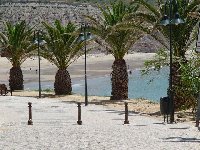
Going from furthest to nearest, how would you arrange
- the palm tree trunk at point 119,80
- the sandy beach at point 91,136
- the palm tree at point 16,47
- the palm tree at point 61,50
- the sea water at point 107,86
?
the sea water at point 107,86 → the palm tree at point 16,47 → the palm tree at point 61,50 → the palm tree trunk at point 119,80 → the sandy beach at point 91,136

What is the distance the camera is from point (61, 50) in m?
33.5

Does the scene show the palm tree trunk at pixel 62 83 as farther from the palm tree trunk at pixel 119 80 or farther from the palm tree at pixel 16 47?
the palm tree trunk at pixel 119 80

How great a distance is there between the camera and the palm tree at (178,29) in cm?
2339

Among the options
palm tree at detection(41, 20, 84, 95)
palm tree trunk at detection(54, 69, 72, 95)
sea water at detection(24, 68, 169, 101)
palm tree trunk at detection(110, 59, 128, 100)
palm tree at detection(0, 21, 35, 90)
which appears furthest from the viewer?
sea water at detection(24, 68, 169, 101)

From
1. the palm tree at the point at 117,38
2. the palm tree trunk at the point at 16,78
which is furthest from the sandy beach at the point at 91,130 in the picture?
the palm tree trunk at the point at 16,78

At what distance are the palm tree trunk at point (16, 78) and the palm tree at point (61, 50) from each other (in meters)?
3.87

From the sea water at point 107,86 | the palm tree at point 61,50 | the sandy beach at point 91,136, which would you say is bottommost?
the sandy beach at point 91,136

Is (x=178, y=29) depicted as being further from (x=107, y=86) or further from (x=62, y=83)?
(x=107, y=86)

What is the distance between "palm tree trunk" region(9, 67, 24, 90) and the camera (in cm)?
3769

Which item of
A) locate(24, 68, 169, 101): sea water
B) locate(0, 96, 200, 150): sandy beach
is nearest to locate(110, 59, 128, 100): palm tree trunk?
locate(0, 96, 200, 150): sandy beach

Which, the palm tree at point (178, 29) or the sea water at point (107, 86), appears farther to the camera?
the sea water at point (107, 86)

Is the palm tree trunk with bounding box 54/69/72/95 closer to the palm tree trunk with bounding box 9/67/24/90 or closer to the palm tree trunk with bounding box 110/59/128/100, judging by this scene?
the palm tree trunk with bounding box 9/67/24/90

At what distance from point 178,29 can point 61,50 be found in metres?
11.5

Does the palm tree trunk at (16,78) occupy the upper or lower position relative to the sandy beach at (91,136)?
upper
